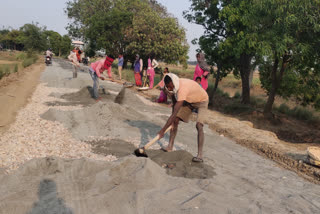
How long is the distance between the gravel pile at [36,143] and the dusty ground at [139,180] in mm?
33

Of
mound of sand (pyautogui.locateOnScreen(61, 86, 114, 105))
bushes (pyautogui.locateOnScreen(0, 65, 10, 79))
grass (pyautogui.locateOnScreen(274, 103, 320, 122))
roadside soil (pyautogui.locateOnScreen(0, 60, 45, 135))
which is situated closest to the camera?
roadside soil (pyautogui.locateOnScreen(0, 60, 45, 135))

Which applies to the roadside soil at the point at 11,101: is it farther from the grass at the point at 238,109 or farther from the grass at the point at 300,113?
the grass at the point at 300,113

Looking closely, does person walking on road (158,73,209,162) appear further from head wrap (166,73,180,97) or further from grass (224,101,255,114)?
grass (224,101,255,114)

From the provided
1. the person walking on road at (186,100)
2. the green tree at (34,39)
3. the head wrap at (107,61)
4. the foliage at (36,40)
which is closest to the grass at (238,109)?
the head wrap at (107,61)

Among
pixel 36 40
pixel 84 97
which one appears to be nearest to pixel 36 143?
pixel 84 97

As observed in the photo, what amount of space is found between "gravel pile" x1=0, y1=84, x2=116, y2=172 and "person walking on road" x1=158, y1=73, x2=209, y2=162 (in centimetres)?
123

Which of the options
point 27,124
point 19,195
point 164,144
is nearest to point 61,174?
point 19,195

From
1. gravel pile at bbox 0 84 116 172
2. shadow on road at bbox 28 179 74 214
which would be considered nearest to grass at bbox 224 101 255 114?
gravel pile at bbox 0 84 116 172

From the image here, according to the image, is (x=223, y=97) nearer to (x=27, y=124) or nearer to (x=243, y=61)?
(x=243, y=61)

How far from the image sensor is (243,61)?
13562 mm

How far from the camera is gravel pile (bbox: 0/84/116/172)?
157 inches

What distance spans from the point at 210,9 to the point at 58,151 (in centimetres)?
1110

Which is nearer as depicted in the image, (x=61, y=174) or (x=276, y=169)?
(x=61, y=174)

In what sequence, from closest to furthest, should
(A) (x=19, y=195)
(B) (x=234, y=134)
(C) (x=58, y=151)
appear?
(A) (x=19, y=195), (C) (x=58, y=151), (B) (x=234, y=134)
